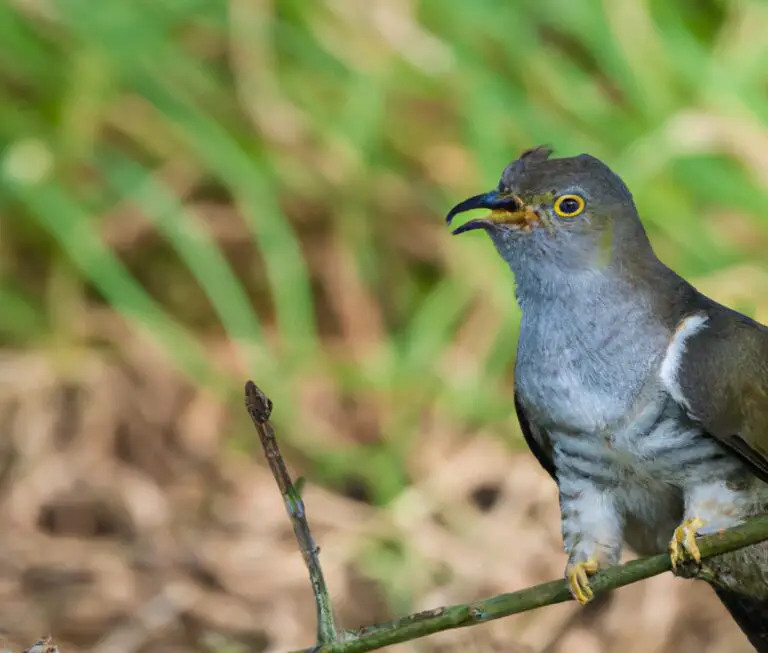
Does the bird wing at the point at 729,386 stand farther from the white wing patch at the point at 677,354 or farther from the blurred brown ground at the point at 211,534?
the blurred brown ground at the point at 211,534

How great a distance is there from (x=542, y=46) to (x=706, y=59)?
0.58 metres

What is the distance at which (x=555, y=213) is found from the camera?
2.60m

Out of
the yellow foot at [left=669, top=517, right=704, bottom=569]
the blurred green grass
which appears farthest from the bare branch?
the blurred green grass

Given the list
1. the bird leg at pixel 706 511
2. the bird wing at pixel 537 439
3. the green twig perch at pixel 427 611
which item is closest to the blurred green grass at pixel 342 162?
the bird wing at pixel 537 439

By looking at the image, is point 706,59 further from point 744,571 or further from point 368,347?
point 744,571

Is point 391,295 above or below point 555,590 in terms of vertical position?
above

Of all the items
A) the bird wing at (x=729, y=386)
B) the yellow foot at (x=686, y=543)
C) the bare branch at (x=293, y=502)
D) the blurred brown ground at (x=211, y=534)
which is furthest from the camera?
the blurred brown ground at (x=211, y=534)

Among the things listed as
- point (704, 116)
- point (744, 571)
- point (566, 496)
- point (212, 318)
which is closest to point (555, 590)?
point (566, 496)

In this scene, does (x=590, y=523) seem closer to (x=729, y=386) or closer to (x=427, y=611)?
(x=729, y=386)

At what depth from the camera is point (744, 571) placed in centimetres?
264

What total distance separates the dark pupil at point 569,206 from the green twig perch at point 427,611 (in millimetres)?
711

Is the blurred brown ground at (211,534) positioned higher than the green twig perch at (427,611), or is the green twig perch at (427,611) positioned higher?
the blurred brown ground at (211,534)

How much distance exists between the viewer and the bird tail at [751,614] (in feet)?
9.03

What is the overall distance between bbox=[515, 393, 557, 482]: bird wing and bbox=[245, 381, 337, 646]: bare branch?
0.72m
